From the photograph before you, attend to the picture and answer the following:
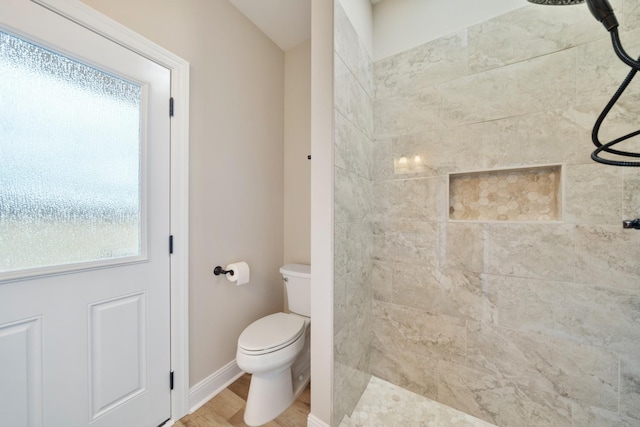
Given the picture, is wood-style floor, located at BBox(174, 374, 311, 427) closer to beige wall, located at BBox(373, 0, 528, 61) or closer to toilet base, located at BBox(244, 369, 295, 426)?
toilet base, located at BBox(244, 369, 295, 426)

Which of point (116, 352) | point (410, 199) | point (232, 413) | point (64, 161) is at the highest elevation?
point (64, 161)

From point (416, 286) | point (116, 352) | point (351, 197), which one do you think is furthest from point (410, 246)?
point (116, 352)

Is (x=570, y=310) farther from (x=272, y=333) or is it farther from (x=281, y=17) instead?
(x=281, y=17)

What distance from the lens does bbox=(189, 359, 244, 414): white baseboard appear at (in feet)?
4.53

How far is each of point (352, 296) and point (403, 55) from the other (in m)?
1.55

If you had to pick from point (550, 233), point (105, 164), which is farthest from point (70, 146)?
point (550, 233)

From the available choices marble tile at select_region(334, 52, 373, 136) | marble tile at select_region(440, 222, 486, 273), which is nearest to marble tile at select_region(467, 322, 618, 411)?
marble tile at select_region(440, 222, 486, 273)

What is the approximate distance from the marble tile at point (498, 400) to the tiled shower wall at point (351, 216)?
1.66ft

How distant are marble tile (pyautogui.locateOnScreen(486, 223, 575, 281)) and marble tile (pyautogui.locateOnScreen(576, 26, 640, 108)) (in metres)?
0.61

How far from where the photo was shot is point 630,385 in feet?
3.33

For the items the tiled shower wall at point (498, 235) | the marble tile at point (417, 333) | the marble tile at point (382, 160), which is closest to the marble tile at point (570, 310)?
the tiled shower wall at point (498, 235)

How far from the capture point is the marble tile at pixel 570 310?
102cm

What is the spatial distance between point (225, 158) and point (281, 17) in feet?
3.80

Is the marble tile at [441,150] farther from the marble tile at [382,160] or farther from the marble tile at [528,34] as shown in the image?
the marble tile at [528,34]
